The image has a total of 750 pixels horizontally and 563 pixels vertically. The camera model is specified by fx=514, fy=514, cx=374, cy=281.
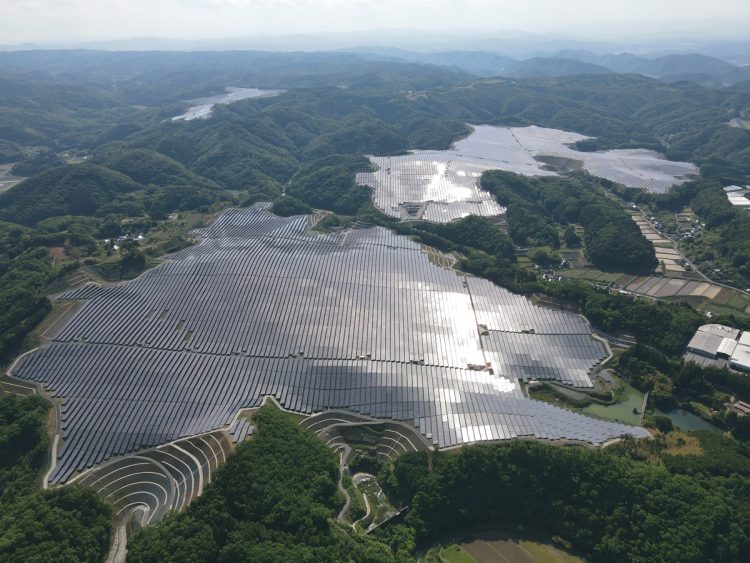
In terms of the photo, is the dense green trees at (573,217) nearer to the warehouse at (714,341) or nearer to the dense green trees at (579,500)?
the warehouse at (714,341)

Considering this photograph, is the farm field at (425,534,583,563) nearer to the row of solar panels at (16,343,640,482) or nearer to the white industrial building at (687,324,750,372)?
the row of solar panels at (16,343,640,482)

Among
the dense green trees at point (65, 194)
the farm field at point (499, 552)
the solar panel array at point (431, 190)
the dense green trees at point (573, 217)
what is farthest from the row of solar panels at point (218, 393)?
the dense green trees at point (65, 194)

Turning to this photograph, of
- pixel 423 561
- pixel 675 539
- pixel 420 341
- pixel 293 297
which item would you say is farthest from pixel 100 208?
pixel 675 539

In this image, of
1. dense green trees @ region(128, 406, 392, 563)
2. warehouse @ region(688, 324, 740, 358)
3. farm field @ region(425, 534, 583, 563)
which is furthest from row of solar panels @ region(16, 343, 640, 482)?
warehouse @ region(688, 324, 740, 358)

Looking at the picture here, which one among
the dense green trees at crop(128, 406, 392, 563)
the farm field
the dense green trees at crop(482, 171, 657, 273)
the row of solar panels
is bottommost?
the dense green trees at crop(482, 171, 657, 273)

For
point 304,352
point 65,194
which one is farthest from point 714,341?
point 65,194
